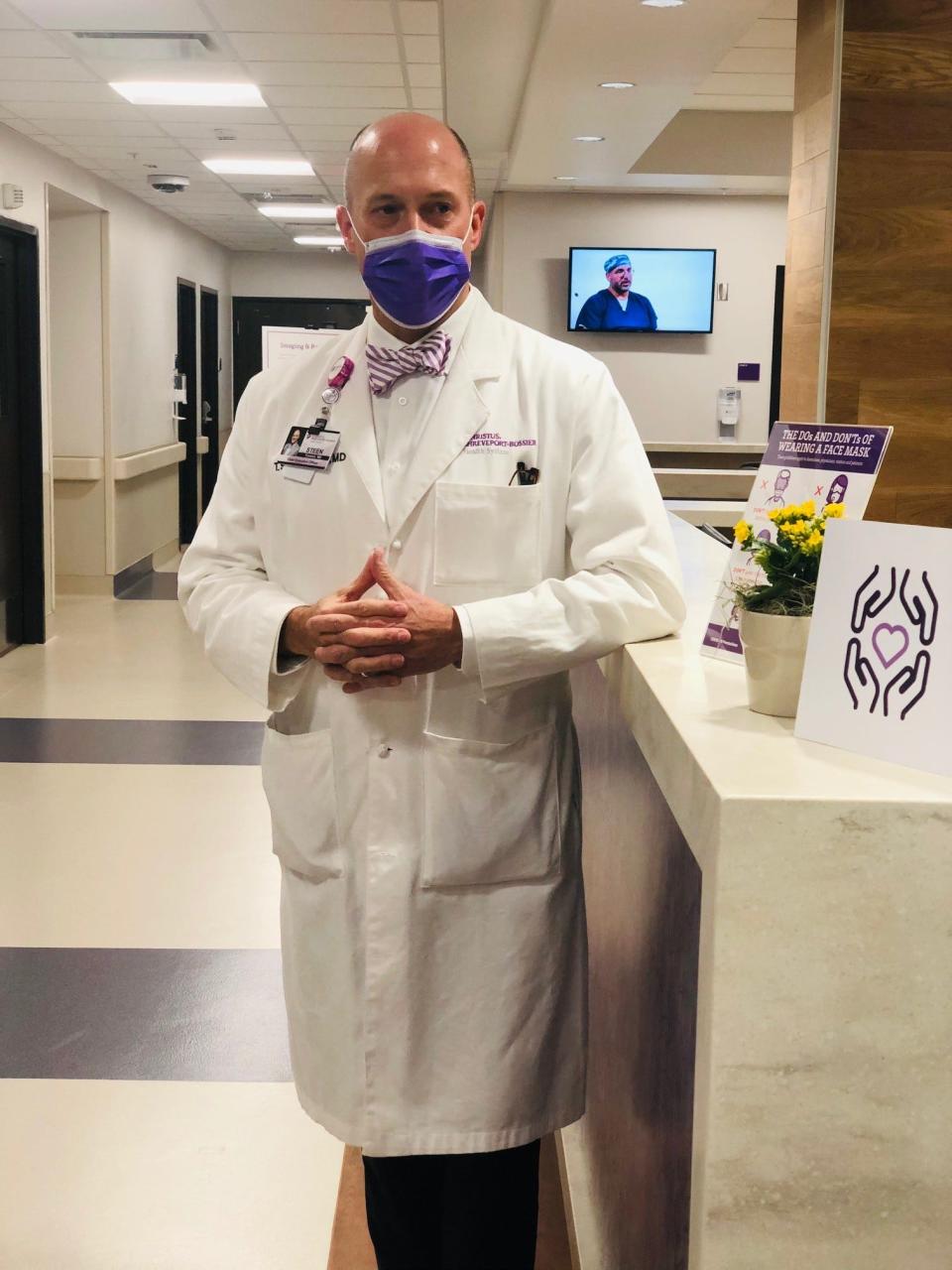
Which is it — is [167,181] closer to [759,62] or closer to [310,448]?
[759,62]

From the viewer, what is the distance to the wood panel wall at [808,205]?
4.30 m

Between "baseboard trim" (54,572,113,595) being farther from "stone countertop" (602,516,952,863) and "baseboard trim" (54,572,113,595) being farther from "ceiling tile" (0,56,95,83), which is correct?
"stone countertop" (602,516,952,863)

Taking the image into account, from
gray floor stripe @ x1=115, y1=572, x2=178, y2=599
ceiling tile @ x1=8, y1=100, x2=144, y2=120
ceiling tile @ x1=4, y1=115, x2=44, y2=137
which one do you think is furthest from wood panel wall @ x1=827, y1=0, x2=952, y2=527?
gray floor stripe @ x1=115, y1=572, x2=178, y2=599

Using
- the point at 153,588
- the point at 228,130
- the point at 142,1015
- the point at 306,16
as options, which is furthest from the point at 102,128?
the point at 142,1015

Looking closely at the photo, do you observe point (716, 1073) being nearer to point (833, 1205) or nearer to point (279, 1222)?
point (833, 1205)

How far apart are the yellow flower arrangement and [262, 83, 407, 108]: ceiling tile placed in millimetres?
5574

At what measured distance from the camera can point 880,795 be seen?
3.28ft

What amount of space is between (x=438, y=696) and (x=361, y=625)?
0.17m

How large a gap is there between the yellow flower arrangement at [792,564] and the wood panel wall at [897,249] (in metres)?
3.21

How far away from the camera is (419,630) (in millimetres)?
1509

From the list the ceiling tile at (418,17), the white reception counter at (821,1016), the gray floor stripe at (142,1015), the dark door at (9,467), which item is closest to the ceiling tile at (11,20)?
the ceiling tile at (418,17)

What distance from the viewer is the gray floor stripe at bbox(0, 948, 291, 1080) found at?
2.81m

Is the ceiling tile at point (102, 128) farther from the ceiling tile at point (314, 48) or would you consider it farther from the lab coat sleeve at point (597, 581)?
the lab coat sleeve at point (597, 581)

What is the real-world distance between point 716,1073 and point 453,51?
5.44 m
